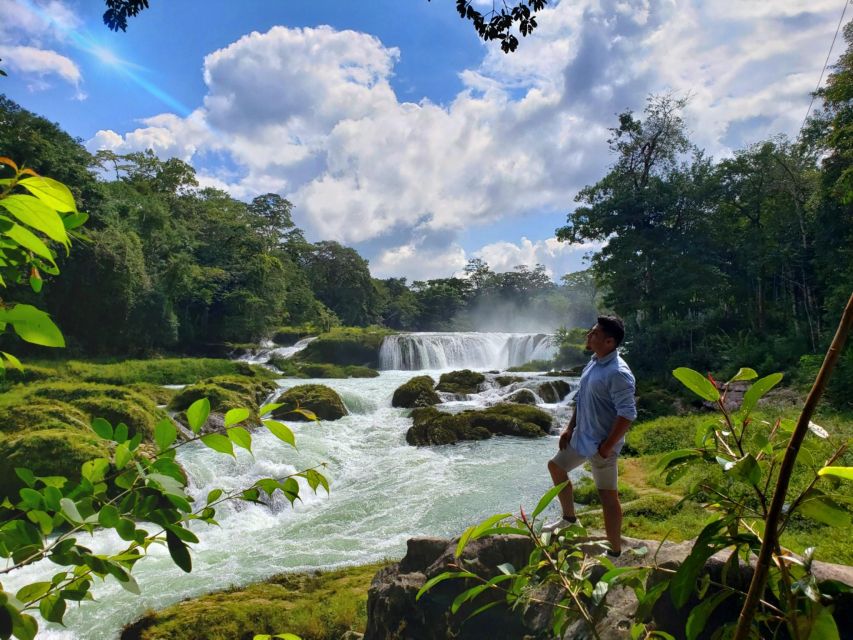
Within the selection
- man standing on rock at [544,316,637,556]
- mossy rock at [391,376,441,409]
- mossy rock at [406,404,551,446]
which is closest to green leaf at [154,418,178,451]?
man standing on rock at [544,316,637,556]

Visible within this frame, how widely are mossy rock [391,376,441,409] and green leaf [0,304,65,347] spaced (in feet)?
49.2

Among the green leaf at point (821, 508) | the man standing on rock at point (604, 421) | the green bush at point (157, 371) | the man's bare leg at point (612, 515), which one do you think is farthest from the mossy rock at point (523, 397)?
the green leaf at point (821, 508)

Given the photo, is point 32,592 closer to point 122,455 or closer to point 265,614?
point 122,455

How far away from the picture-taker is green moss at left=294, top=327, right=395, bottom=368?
27094 mm

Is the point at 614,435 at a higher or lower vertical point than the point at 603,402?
lower

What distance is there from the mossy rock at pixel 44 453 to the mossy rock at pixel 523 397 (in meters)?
11.1

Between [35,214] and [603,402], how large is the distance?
3.26 meters

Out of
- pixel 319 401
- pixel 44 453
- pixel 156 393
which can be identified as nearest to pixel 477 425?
pixel 319 401

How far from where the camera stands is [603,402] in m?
3.33

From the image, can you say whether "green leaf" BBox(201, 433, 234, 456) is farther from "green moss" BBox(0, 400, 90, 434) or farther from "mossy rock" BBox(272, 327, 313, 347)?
"mossy rock" BBox(272, 327, 313, 347)

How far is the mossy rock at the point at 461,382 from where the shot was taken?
17297 millimetres

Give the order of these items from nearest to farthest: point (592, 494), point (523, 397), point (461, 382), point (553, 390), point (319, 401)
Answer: point (592, 494)
point (319, 401)
point (523, 397)
point (553, 390)
point (461, 382)

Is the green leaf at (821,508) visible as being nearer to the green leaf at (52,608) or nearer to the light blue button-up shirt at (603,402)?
the green leaf at (52,608)

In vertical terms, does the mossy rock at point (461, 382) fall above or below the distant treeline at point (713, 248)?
below
